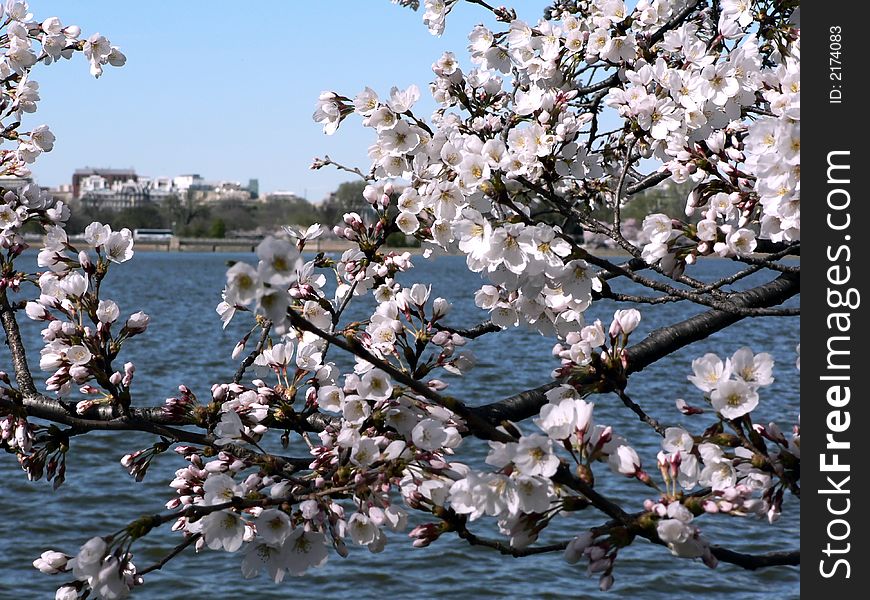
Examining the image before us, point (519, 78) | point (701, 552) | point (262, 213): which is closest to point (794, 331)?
point (519, 78)

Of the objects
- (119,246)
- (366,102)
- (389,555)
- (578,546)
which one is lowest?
(389,555)

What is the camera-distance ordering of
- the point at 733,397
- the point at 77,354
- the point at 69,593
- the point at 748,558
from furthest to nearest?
1. the point at 77,354
2. the point at 69,593
3. the point at 733,397
4. the point at 748,558

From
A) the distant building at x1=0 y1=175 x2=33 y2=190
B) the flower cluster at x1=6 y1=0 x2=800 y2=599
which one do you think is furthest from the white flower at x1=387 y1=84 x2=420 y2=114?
the distant building at x1=0 y1=175 x2=33 y2=190

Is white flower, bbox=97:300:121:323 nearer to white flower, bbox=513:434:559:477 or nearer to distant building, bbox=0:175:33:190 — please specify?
white flower, bbox=513:434:559:477

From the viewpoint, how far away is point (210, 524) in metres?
2.59

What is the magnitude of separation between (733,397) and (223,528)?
4.22 ft

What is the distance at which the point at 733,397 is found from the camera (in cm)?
239

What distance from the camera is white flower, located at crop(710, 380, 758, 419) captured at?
2363mm

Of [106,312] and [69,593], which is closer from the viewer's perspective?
[69,593]

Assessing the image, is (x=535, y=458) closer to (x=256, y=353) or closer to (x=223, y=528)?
(x=223, y=528)

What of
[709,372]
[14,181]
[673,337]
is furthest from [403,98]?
[14,181]

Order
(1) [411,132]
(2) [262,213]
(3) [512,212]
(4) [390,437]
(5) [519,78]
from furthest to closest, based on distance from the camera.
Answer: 1. (2) [262,213]
2. (5) [519,78]
3. (1) [411,132]
4. (3) [512,212]
5. (4) [390,437]
